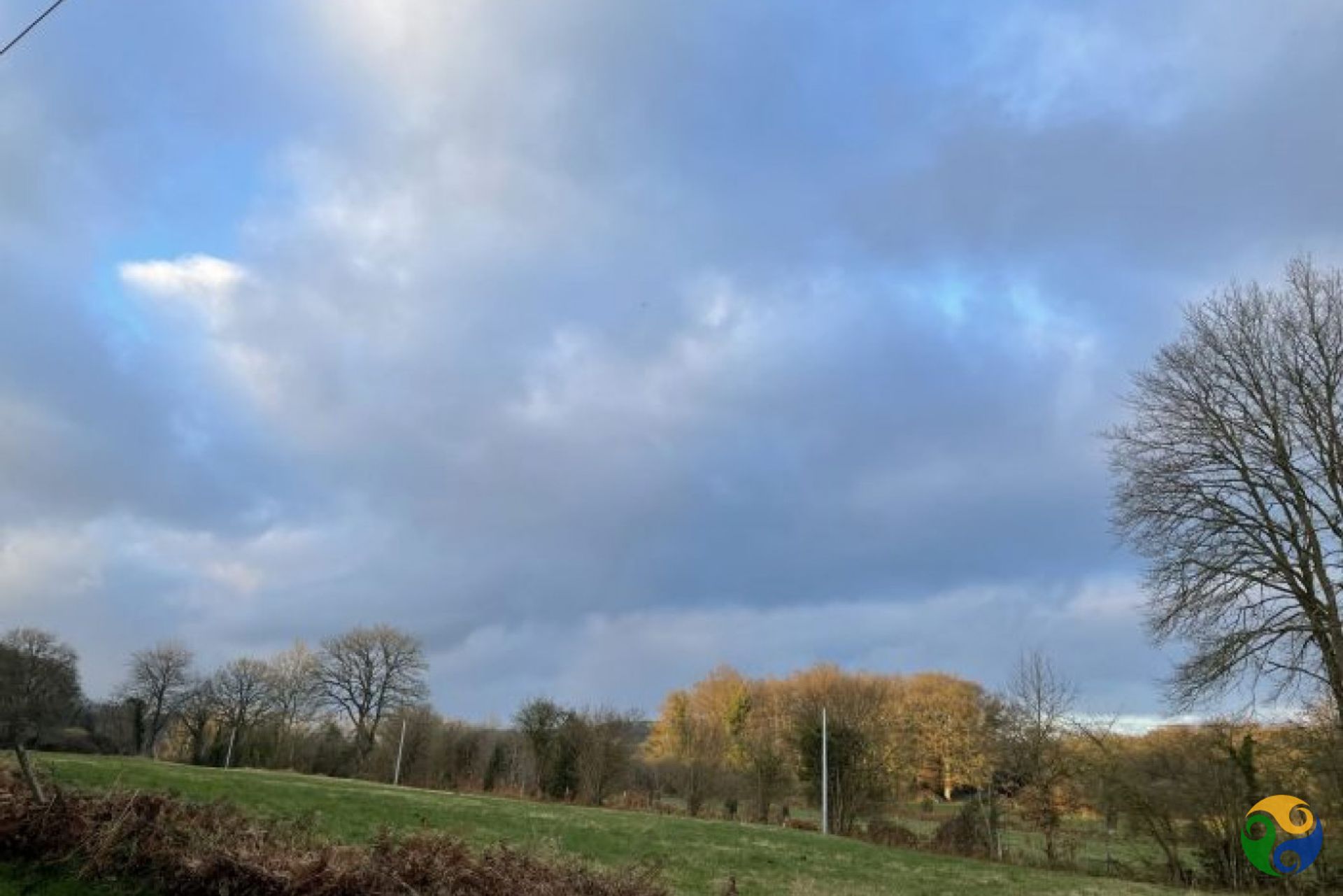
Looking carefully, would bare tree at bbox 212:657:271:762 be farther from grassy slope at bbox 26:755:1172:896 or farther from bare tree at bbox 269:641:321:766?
grassy slope at bbox 26:755:1172:896

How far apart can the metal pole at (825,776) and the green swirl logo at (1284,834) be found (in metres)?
14.3

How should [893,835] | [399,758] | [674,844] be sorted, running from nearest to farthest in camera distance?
[674,844], [893,835], [399,758]

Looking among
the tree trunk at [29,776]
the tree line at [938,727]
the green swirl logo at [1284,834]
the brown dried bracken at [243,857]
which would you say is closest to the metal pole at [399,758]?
the tree line at [938,727]

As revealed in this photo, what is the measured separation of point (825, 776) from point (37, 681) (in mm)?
63538

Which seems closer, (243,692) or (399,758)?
(399,758)

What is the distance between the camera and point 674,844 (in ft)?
69.5

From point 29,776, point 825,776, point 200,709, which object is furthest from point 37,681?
point 29,776

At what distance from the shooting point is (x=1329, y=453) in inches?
933

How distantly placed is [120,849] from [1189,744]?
3393 cm

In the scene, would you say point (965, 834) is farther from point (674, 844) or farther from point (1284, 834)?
point (674, 844)

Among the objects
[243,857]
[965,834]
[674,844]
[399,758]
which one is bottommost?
[965,834]

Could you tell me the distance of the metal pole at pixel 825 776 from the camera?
38.2m

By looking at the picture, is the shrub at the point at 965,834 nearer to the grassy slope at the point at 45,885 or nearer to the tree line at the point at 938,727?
the tree line at the point at 938,727

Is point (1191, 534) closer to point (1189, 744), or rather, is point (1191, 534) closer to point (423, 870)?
point (1189, 744)
